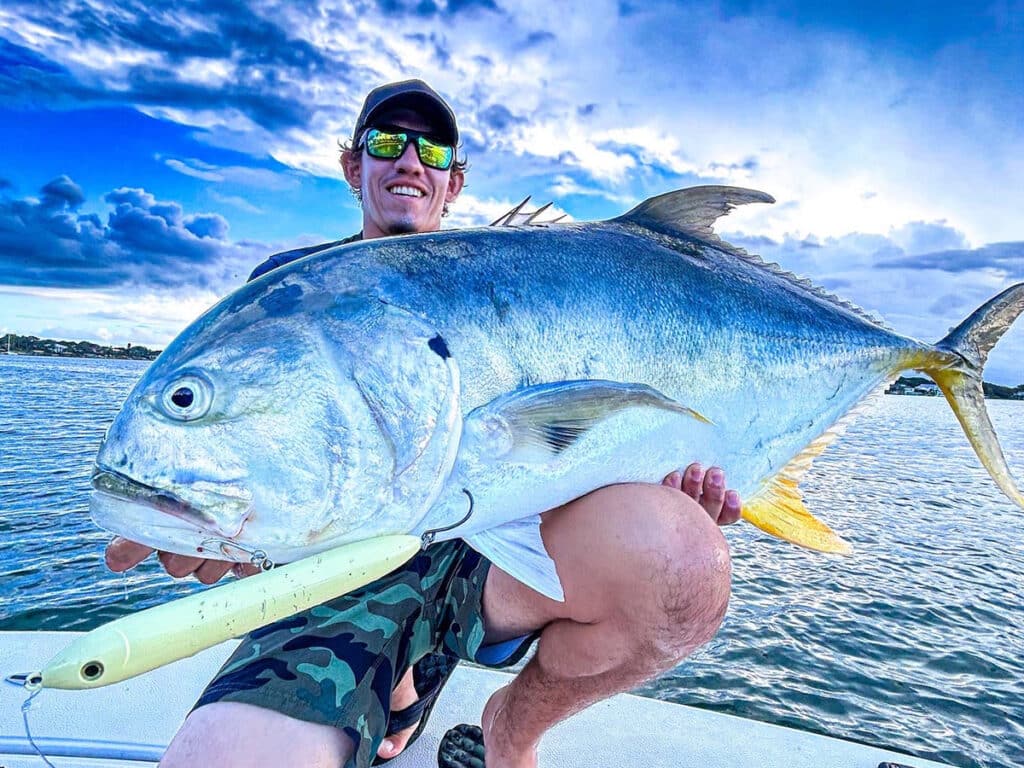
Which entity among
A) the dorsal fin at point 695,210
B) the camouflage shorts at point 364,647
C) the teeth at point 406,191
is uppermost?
the teeth at point 406,191

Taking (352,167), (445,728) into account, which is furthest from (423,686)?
(352,167)

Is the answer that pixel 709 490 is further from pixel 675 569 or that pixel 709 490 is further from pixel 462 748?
pixel 462 748

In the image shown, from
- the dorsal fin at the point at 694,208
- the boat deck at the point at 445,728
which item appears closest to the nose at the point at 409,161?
the dorsal fin at the point at 694,208

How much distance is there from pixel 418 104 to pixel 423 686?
235 centimetres

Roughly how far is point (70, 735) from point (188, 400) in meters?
1.81

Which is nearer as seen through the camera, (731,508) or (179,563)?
(179,563)

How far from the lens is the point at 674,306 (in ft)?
6.37

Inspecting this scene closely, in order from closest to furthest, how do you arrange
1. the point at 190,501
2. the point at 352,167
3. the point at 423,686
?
the point at 190,501 < the point at 423,686 < the point at 352,167

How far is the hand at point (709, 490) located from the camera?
2016mm

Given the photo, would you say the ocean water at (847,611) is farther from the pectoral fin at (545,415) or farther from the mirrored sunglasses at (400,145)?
the mirrored sunglasses at (400,145)

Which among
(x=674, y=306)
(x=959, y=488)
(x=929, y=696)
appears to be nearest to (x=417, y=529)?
(x=674, y=306)

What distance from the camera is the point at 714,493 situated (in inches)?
81.4

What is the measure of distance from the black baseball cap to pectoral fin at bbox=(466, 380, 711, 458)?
1.85m

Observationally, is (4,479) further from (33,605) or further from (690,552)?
(690,552)
